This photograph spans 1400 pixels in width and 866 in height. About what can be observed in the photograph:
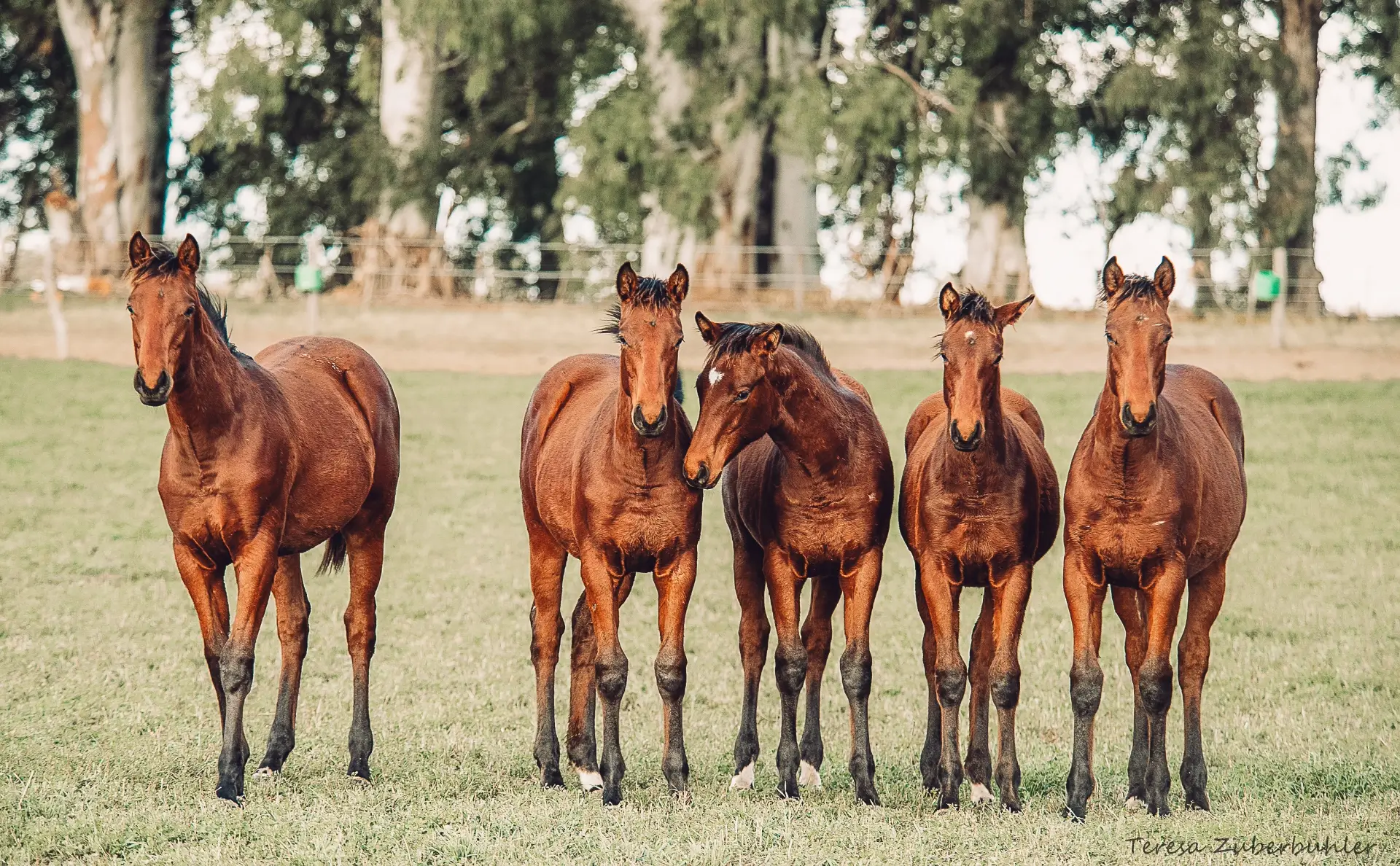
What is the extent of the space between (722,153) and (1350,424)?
620 inches

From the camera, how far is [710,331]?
271 inches

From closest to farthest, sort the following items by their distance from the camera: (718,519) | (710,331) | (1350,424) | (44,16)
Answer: (710,331)
(718,519)
(1350,424)
(44,16)

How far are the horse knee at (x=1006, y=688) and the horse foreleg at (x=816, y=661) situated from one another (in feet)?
3.10

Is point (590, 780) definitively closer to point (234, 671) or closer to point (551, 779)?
point (551, 779)

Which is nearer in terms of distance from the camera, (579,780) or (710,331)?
(710,331)

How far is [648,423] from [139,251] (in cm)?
231

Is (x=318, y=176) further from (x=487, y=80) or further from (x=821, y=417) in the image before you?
(x=821, y=417)

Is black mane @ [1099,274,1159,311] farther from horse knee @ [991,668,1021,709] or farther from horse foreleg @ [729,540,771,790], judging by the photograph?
horse foreleg @ [729,540,771,790]

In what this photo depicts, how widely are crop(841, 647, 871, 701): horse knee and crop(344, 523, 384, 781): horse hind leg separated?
94.0 inches

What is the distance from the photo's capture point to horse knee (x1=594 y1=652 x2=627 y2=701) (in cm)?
698

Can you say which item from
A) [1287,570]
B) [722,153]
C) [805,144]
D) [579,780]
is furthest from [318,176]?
[579,780]

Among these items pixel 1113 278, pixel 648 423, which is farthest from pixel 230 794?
pixel 1113 278

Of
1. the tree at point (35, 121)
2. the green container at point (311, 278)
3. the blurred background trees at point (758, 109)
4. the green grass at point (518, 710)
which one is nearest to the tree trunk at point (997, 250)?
the blurred background trees at point (758, 109)

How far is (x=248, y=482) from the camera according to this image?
6.99 m
